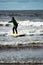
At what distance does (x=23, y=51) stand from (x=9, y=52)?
0.95 m

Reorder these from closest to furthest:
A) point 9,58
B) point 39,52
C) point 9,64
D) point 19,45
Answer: point 9,64, point 9,58, point 39,52, point 19,45

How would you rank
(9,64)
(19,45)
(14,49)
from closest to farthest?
(9,64), (14,49), (19,45)

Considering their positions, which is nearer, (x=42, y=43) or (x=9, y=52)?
(x=9, y=52)

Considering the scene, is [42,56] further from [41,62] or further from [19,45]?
[19,45]

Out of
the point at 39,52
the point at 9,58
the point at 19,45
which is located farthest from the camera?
the point at 19,45

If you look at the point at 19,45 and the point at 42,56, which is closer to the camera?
the point at 42,56


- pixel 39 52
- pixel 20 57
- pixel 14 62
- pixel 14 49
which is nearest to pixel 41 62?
pixel 14 62

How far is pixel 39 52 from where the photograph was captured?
16.6 metres

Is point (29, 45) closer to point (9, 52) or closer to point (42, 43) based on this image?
point (42, 43)

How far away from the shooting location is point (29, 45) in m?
19.3

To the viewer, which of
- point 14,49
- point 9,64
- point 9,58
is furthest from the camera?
point 14,49

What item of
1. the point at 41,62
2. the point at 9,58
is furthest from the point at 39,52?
the point at 41,62

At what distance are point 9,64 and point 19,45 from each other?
6395 mm

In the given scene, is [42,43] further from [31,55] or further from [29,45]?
[31,55]
